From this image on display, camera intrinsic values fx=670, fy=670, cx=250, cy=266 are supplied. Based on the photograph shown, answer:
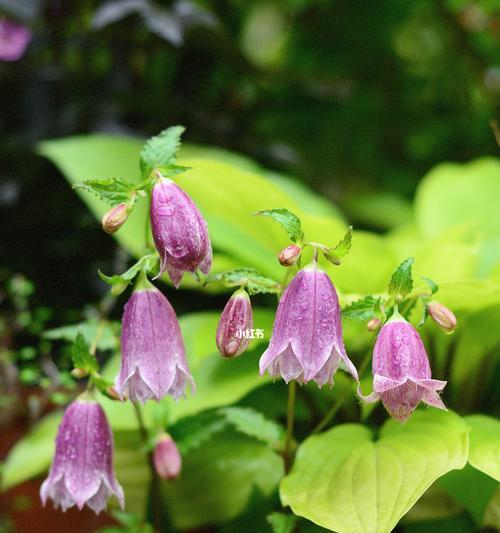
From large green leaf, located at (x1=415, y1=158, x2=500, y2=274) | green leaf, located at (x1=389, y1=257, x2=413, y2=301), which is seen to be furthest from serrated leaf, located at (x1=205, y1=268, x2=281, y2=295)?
large green leaf, located at (x1=415, y1=158, x2=500, y2=274)

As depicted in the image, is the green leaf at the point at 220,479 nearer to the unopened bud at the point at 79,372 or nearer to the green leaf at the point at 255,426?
the green leaf at the point at 255,426

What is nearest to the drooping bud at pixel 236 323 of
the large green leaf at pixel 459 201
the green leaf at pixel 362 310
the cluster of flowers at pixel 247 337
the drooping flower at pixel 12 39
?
the cluster of flowers at pixel 247 337

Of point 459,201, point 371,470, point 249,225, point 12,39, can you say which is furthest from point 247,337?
point 12,39

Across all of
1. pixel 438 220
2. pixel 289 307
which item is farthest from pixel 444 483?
pixel 438 220

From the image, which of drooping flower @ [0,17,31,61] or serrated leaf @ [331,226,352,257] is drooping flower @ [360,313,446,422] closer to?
serrated leaf @ [331,226,352,257]

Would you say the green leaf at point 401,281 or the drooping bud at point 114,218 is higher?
the drooping bud at point 114,218

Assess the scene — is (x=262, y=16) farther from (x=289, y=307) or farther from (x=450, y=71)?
(x=289, y=307)
